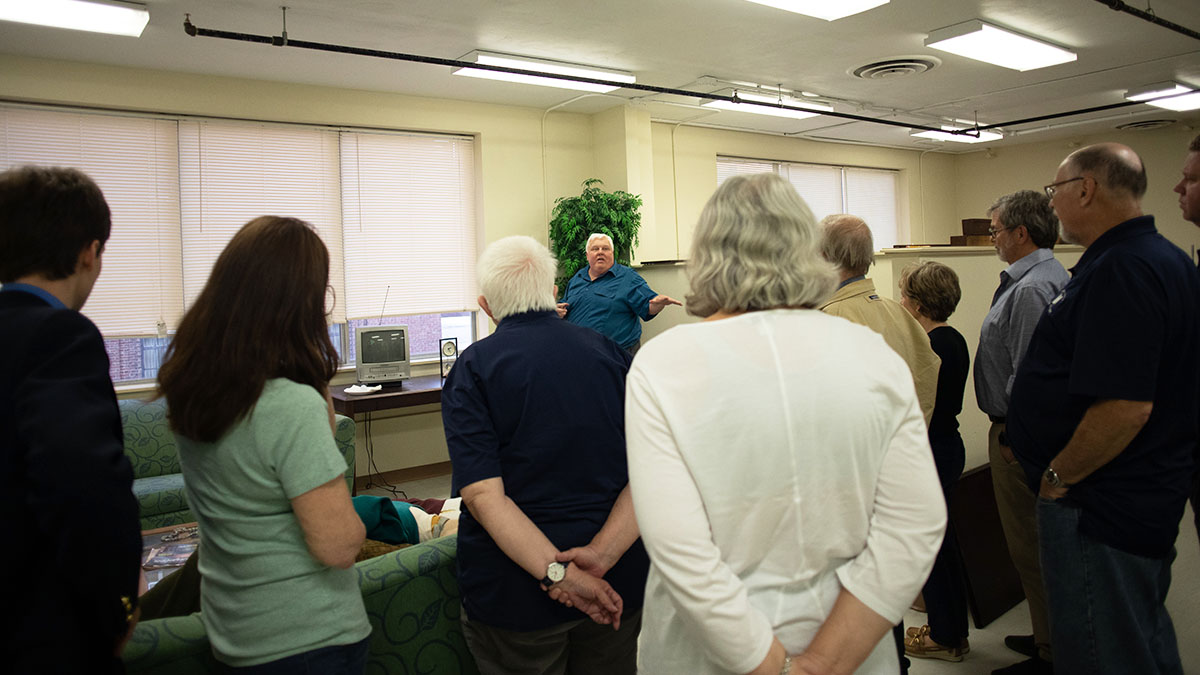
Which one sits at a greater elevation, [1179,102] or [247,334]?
[1179,102]

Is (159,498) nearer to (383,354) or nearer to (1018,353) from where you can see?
(383,354)

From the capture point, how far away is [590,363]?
5.82ft

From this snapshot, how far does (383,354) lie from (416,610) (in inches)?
163

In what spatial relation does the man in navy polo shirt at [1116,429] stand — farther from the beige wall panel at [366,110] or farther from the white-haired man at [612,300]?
the beige wall panel at [366,110]

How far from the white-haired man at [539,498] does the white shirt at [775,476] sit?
0.52m

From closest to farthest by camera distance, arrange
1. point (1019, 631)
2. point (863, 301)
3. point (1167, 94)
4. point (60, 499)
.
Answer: point (60, 499)
point (863, 301)
point (1019, 631)
point (1167, 94)

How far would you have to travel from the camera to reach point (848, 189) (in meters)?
9.91

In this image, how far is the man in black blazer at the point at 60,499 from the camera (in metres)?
1.06

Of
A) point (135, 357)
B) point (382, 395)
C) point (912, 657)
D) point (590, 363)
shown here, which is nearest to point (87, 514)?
point (590, 363)

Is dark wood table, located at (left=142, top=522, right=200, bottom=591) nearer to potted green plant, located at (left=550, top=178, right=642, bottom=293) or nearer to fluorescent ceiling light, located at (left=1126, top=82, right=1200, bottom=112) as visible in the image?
potted green plant, located at (left=550, top=178, right=642, bottom=293)

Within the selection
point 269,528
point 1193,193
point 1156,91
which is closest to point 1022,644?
point 1193,193

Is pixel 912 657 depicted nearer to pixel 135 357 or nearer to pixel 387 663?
pixel 387 663

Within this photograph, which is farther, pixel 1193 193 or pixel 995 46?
pixel 995 46

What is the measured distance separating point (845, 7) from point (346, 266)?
413cm
